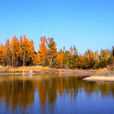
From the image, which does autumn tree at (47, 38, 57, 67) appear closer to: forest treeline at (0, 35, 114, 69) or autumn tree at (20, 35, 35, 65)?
forest treeline at (0, 35, 114, 69)

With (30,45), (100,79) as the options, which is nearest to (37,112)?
(100,79)

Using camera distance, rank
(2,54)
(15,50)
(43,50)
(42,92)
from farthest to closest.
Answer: (43,50), (2,54), (15,50), (42,92)

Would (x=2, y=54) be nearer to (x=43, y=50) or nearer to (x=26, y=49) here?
(x=26, y=49)

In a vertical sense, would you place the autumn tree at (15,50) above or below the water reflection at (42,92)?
above

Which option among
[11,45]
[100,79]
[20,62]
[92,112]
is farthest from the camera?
[20,62]

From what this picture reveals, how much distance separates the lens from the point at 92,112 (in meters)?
13.5

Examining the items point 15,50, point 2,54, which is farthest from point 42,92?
point 2,54

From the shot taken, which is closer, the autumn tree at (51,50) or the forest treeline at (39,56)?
the forest treeline at (39,56)

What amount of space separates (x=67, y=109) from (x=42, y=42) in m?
57.7

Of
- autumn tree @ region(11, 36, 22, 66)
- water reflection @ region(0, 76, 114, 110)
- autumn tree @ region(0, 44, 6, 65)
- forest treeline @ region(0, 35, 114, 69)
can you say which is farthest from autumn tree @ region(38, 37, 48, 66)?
water reflection @ region(0, 76, 114, 110)

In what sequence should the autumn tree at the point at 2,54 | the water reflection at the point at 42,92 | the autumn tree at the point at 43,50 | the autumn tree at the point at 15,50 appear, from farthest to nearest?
1. the autumn tree at the point at 43,50
2. the autumn tree at the point at 2,54
3. the autumn tree at the point at 15,50
4. the water reflection at the point at 42,92

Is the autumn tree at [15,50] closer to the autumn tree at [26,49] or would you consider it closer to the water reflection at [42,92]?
the autumn tree at [26,49]

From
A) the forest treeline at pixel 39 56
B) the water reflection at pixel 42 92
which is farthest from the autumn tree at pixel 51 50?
the water reflection at pixel 42 92

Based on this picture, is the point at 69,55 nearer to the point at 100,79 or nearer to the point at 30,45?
the point at 30,45
